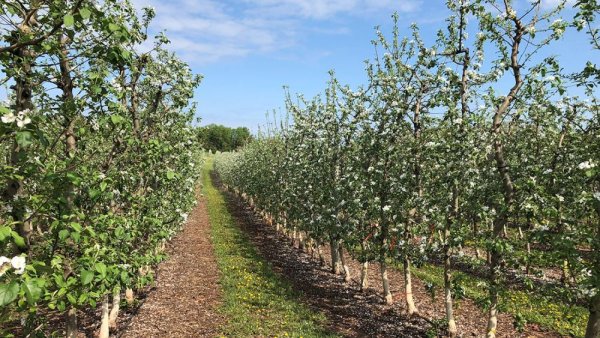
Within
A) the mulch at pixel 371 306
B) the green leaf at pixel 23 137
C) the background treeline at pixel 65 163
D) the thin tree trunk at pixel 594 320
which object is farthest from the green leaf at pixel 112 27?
the mulch at pixel 371 306

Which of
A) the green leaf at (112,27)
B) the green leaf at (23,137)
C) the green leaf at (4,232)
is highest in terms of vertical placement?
the green leaf at (112,27)

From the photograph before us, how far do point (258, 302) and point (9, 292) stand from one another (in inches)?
543

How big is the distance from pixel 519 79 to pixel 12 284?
1024cm

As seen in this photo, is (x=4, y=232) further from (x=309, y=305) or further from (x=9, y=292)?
(x=309, y=305)

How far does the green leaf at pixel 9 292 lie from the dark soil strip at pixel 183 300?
35.7ft

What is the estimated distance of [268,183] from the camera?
32.8 metres

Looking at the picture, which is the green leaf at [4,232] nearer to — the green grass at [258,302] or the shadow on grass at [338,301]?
the green grass at [258,302]

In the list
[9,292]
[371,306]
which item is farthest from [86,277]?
[371,306]

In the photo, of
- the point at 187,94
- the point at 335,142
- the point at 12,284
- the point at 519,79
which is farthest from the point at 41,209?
the point at 335,142

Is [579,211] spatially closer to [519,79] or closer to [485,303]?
[485,303]

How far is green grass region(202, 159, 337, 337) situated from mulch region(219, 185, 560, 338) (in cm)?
70

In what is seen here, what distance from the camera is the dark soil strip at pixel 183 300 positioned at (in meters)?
13.3

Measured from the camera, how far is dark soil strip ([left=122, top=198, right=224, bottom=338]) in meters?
13.3

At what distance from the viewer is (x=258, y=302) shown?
628 inches
